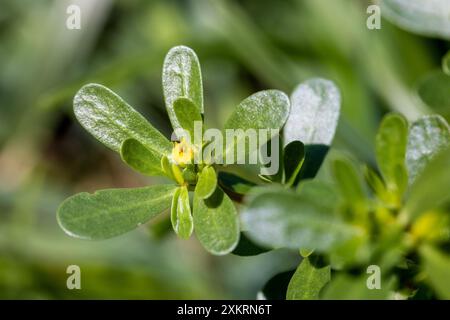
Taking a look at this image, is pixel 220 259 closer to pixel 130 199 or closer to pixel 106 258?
pixel 106 258

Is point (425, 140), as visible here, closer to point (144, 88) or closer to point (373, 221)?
point (373, 221)

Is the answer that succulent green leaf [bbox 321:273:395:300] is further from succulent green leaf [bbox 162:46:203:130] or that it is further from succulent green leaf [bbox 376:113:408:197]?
succulent green leaf [bbox 162:46:203:130]

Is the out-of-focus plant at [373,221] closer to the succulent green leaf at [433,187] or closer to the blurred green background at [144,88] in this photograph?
the succulent green leaf at [433,187]
